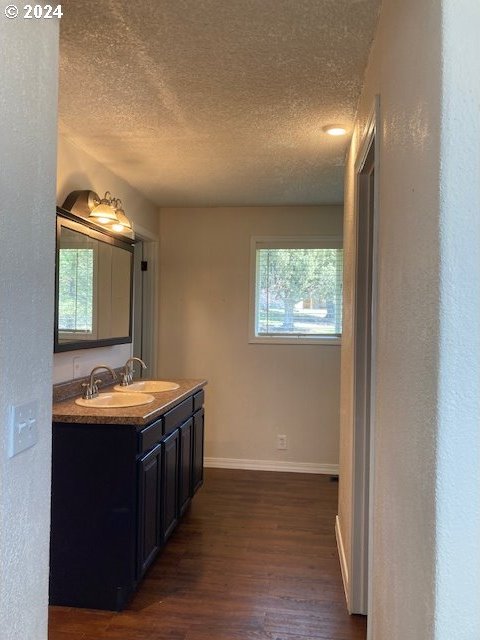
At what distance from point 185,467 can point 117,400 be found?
675 millimetres

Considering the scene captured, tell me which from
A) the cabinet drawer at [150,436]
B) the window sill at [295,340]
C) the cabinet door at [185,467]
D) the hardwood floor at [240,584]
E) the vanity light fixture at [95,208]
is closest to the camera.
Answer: the hardwood floor at [240,584]

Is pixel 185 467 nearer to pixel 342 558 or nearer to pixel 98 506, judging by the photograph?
pixel 98 506

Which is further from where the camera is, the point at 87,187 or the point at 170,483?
the point at 87,187

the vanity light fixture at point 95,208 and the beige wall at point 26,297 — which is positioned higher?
the vanity light fixture at point 95,208

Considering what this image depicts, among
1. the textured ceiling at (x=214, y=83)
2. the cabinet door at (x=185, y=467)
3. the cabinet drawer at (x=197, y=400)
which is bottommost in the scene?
the cabinet door at (x=185, y=467)

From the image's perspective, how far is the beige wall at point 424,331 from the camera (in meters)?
0.78

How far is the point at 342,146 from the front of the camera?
9.21 feet

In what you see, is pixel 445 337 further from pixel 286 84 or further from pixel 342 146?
pixel 342 146

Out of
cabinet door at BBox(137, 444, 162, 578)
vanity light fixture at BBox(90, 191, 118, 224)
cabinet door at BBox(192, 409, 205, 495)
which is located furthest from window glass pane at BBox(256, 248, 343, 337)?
cabinet door at BBox(137, 444, 162, 578)

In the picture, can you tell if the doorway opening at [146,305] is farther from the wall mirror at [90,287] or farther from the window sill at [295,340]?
the window sill at [295,340]

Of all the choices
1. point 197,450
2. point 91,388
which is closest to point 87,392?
point 91,388

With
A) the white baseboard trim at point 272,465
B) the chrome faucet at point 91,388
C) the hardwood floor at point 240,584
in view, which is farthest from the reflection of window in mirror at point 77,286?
the white baseboard trim at point 272,465

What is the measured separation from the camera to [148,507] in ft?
7.77

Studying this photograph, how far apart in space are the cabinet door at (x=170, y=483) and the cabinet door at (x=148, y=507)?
7 centimetres
